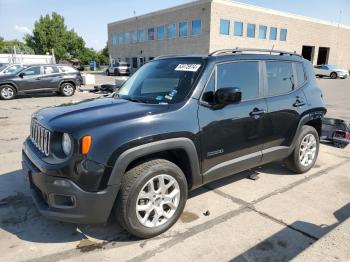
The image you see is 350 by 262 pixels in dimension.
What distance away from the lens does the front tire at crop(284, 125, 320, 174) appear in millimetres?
4715

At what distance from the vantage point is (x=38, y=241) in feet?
10.1

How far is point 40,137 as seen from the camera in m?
3.18

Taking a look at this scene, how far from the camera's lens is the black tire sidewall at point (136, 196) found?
2.87 metres

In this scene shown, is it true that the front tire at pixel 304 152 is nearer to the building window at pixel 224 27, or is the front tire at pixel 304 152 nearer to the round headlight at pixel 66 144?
the round headlight at pixel 66 144

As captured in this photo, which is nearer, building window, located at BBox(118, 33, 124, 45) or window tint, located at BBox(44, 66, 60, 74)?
window tint, located at BBox(44, 66, 60, 74)

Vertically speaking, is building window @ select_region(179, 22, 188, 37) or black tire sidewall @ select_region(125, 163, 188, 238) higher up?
building window @ select_region(179, 22, 188, 37)

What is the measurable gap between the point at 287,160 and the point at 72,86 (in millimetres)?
13229

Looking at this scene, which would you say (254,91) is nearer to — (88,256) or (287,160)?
(287,160)

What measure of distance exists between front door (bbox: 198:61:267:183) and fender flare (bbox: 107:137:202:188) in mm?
131

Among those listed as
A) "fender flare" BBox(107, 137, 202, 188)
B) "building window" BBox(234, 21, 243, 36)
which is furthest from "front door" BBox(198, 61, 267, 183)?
"building window" BBox(234, 21, 243, 36)

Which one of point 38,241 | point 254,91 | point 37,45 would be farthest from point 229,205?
point 37,45

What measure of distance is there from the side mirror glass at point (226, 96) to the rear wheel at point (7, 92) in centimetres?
1340

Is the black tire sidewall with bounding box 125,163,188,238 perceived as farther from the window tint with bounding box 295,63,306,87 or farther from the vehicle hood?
the window tint with bounding box 295,63,306,87

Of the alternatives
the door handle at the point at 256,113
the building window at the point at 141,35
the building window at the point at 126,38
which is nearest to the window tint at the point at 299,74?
the door handle at the point at 256,113
